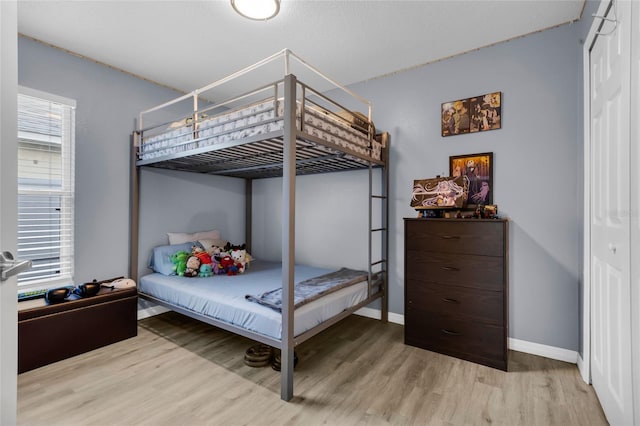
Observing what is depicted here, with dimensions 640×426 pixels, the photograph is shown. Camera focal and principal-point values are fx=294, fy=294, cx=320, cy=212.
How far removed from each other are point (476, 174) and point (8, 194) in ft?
9.81

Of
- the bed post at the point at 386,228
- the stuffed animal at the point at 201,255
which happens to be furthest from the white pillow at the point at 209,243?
the bed post at the point at 386,228

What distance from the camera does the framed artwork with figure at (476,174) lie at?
264cm

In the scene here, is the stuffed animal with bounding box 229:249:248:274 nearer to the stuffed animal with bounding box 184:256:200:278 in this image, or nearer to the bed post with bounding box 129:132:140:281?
the stuffed animal with bounding box 184:256:200:278

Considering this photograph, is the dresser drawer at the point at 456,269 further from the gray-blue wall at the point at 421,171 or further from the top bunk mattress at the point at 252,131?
the top bunk mattress at the point at 252,131

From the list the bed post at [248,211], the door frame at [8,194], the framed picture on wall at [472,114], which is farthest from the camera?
the bed post at [248,211]

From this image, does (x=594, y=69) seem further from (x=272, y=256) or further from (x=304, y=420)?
(x=272, y=256)

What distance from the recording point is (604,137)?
68.5 inches

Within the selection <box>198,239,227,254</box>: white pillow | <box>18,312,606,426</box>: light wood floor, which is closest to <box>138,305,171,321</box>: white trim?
<box>18,312,606,426</box>: light wood floor

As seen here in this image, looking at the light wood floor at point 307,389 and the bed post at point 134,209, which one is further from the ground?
the bed post at point 134,209

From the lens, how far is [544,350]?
7.97 feet

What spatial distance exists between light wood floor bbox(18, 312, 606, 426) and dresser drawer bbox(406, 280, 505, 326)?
361 millimetres

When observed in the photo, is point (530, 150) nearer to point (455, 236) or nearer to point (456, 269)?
point (455, 236)

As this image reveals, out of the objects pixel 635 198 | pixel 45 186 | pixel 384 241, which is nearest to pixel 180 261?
pixel 45 186

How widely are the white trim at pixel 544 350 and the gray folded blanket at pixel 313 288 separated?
140 cm
